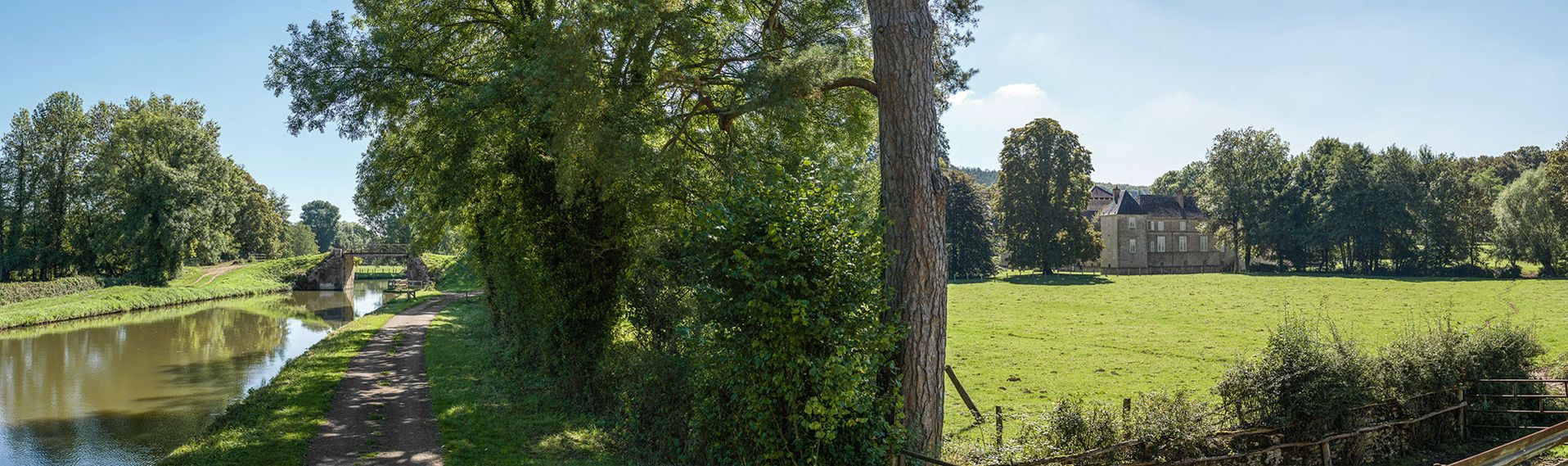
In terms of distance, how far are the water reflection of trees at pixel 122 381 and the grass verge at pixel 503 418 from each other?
4.89 meters

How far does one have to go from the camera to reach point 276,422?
493 inches

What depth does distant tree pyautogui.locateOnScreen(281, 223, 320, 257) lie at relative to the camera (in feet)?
279

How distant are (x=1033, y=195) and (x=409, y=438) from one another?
162 ft

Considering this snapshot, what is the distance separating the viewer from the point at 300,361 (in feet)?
65.3

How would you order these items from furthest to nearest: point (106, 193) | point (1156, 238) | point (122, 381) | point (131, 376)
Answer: point (1156, 238)
point (106, 193)
point (131, 376)
point (122, 381)

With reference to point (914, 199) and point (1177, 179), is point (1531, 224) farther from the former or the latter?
point (1177, 179)

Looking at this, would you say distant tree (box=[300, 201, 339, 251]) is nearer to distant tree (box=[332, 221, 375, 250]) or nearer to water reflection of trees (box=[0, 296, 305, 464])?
distant tree (box=[332, 221, 375, 250])

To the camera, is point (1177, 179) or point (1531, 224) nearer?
point (1531, 224)

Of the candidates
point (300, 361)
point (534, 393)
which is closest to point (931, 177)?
point (534, 393)

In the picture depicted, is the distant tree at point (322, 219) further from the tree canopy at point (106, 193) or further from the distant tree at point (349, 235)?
the tree canopy at point (106, 193)

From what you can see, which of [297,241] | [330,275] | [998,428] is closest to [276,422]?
[998,428]

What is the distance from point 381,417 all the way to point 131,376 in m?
14.5

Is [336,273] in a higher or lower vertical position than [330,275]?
higher

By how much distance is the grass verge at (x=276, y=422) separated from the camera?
34.7 ft
